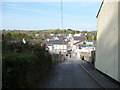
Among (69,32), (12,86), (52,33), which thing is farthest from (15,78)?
(69,32)

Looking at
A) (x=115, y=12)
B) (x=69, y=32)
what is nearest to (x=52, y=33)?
(x=69, y=32)

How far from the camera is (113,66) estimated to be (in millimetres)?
16359

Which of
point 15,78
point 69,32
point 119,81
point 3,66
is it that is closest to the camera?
point 3,66

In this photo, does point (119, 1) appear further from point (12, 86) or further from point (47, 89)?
point (12, 86)

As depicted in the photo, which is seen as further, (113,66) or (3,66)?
(113,66)

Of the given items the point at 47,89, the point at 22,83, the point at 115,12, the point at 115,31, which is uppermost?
the point at 115,12

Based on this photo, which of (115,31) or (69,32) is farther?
(69,32)

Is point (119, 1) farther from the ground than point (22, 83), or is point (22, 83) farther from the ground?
point (119, 1)

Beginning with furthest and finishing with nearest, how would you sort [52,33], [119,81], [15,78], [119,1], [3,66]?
[52,33], [119,1], [119,81], [15,78], [3,66]

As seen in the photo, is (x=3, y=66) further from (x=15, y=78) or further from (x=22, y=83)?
(x=22, y=83)

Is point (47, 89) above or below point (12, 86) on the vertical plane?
below

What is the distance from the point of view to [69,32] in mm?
195750

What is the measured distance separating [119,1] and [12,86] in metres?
10.3

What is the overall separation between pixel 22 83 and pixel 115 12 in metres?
9.50
